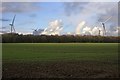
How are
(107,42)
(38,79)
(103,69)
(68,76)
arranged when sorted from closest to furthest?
(38,79) → (68,76) → (103,69) → (107,42)

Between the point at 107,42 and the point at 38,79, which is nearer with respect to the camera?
the point at 38,79

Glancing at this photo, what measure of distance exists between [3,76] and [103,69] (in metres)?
8.56

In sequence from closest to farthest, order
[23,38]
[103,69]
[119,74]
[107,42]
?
[119,74] → [103,69] → [23,38] → [107,42]

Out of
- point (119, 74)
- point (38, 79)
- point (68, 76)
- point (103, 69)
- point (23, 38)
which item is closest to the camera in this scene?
point (38, 79)

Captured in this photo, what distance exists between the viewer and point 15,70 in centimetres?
2334

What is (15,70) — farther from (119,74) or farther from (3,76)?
(119,74)

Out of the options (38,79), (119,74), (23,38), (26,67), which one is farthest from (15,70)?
(23,38)

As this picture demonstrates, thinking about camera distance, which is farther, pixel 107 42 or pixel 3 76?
pixel 107 42

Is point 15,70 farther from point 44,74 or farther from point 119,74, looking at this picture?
point 119,74

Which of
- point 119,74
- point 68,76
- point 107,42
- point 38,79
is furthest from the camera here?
point 107,42

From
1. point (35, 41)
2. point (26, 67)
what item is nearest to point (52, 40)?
point (35, 41)

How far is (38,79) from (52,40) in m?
38.1

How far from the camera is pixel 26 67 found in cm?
2508

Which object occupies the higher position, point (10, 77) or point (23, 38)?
point (23, 38)
